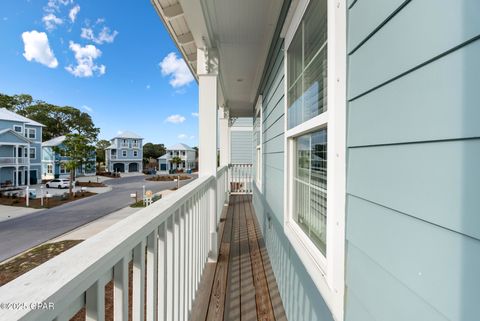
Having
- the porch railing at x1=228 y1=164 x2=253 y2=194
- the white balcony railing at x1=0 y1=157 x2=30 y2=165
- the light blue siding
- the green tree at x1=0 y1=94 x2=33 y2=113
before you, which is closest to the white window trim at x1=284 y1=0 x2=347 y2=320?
the porch railing at x1=228 y1=164 x2=253 y2=194

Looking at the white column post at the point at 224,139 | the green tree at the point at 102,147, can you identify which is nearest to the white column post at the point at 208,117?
the white column post at the point at 224,139

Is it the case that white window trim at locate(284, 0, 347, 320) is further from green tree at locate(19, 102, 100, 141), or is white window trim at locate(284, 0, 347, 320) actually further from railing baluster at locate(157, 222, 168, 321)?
green tree at locate(19, 102, 100, 141)

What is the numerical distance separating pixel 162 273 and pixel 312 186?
942 millimetres

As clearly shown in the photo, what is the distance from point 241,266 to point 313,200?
1657 mm

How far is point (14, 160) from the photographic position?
→ 60.8 feet

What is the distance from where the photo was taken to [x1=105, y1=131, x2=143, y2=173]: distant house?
33188 mm

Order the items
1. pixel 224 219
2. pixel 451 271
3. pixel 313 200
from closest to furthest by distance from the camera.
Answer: pixel 451 271
pixel 313 200
pixel 224 219

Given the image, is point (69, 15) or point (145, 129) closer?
point (69, 15)

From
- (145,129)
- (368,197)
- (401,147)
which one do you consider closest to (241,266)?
(368,197)

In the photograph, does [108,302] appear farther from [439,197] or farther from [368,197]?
[439,197]

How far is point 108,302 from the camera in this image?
8.71 feet

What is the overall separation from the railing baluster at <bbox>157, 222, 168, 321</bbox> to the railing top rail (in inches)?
11.2

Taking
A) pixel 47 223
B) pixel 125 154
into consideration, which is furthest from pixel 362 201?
pixel 125 154

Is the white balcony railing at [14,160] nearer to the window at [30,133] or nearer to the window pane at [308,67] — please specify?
the window at [30,133]
